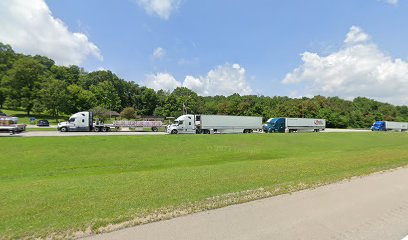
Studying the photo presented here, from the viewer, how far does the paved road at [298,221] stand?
518cm

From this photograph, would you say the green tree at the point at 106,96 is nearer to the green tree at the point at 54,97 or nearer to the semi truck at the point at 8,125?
the green tree at the point at 54,97

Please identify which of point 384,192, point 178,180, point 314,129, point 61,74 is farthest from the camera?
point 61,74

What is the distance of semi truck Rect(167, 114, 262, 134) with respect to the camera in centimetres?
4673

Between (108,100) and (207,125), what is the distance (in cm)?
7525

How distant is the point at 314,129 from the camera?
66.1m

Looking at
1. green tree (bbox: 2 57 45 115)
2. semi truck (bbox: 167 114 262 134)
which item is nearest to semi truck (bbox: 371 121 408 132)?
semi truck (bbox: 167 114 262 134)

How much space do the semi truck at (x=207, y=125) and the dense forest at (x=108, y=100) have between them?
49.4m

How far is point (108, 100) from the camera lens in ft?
364

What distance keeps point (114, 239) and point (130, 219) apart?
87 centimetres

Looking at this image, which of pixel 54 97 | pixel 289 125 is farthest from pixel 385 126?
pixel 54 97

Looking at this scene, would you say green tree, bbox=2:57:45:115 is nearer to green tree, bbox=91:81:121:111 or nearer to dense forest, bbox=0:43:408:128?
dense forest, bbox=0:43:408:128

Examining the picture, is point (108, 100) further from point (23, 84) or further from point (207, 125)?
point (207, 125)

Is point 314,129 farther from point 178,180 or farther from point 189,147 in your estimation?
point 178,180

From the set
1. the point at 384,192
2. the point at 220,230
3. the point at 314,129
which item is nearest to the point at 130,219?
the point at 220,230
